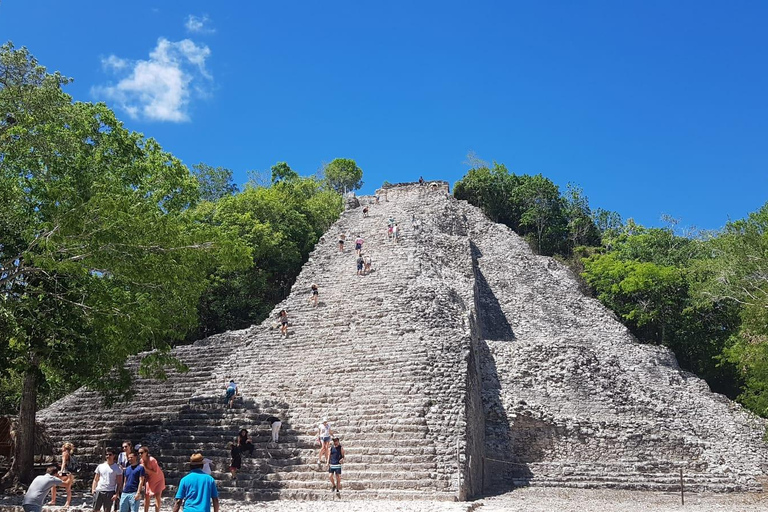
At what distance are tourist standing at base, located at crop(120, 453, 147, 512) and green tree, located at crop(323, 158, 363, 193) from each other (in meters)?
47.9

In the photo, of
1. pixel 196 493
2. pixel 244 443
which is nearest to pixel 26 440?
pixel 244 443

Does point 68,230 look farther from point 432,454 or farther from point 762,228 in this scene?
point 762,228

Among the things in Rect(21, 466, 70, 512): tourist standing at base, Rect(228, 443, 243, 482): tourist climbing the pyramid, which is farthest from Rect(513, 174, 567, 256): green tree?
Rect(21, 466, 70, 512): tourist standing at base

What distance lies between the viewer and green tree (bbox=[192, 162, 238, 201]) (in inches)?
1710

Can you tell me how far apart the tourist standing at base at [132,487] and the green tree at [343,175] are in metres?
47.9

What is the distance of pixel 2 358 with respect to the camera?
1097cm

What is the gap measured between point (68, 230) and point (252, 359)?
731 cm

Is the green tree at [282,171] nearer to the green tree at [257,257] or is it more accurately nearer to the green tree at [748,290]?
the green tree at [257,257]

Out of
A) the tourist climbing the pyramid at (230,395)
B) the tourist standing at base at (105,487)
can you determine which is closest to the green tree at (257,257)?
the tourist climbing the pyramid at (230,395)

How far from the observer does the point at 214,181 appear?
145ft

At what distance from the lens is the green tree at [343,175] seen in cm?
5528

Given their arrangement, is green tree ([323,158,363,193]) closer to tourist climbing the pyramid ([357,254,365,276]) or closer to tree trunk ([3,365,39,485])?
tourist climbing the pyramid ([357,254,365,276])

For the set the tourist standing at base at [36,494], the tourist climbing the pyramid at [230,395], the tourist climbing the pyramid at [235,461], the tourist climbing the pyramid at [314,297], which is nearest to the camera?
the tourist standing at base at [36,494]

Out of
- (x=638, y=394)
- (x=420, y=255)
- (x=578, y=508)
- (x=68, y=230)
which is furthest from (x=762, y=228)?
(x=68, y=230)
